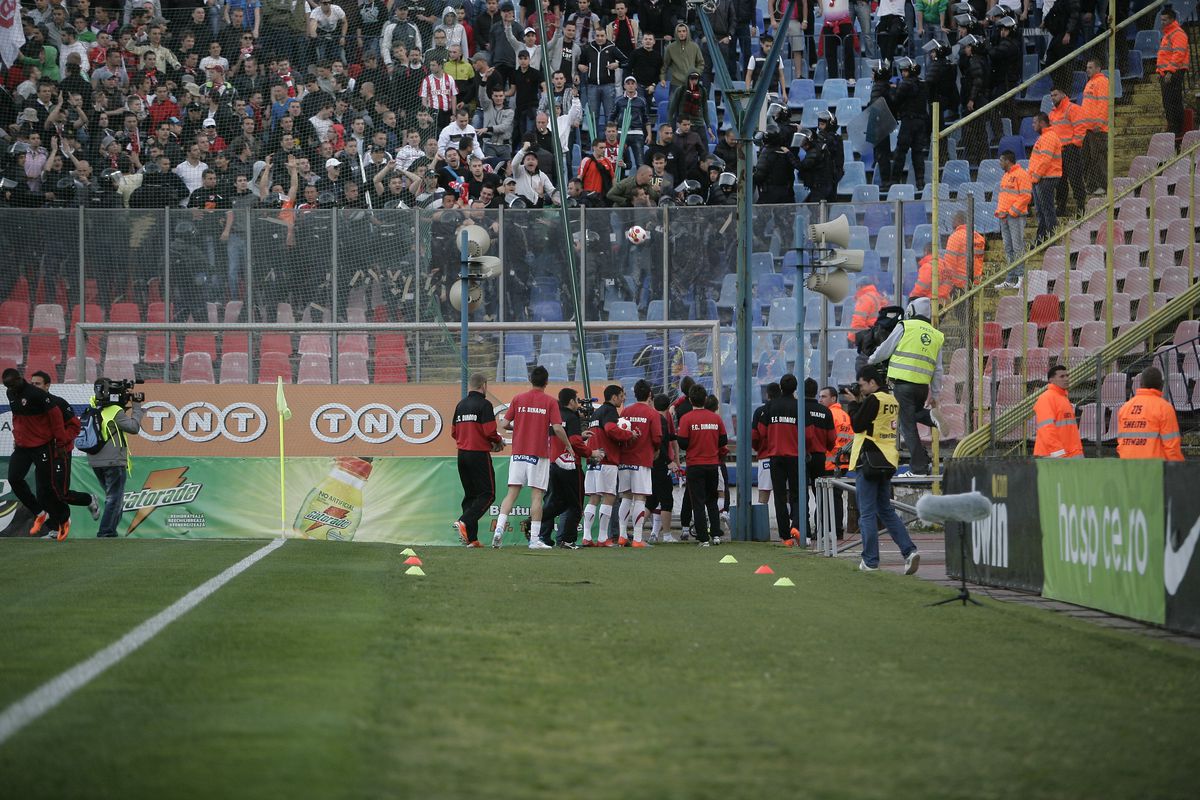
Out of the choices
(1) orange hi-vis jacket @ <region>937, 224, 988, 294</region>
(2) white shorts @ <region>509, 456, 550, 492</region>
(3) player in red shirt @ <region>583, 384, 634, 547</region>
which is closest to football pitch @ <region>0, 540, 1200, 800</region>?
(2) white shorts @ <region>509, 456, 550, 492</region>

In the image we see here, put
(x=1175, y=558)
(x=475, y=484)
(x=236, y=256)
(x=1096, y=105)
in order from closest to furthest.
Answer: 1. (x=1175, y=558)
2. (x=475, y=484)
3. (x=1096, y=105)
4. (x=236, y=256)

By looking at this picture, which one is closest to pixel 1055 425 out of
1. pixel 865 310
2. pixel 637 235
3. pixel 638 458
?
pixel 638 458

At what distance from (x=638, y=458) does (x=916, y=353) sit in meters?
4.16

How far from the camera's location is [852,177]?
2895 cm

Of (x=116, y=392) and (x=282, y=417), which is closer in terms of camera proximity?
(x=116, y=392)

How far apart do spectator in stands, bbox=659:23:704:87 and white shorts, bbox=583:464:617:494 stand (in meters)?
11.9

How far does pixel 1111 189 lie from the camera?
842 inches

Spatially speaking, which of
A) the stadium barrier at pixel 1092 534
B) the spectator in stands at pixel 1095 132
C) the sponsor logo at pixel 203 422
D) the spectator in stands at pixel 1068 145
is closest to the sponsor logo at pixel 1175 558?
the stadium barrier at pixel 1092 534

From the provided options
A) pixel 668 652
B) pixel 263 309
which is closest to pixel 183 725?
pixel 668 652

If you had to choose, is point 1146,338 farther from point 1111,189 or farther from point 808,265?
point 808,265

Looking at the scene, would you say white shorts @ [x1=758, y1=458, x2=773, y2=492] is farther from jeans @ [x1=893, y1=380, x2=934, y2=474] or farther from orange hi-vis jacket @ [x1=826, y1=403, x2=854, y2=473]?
jeans @ [x1=893, y1=380, x2=934, y2=474]

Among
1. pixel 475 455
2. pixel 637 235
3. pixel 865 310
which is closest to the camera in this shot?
pixel 475 455

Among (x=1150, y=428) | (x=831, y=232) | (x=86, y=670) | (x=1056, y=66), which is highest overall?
(x=1056, y=66)

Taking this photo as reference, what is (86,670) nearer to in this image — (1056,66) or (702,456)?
(702,456)
